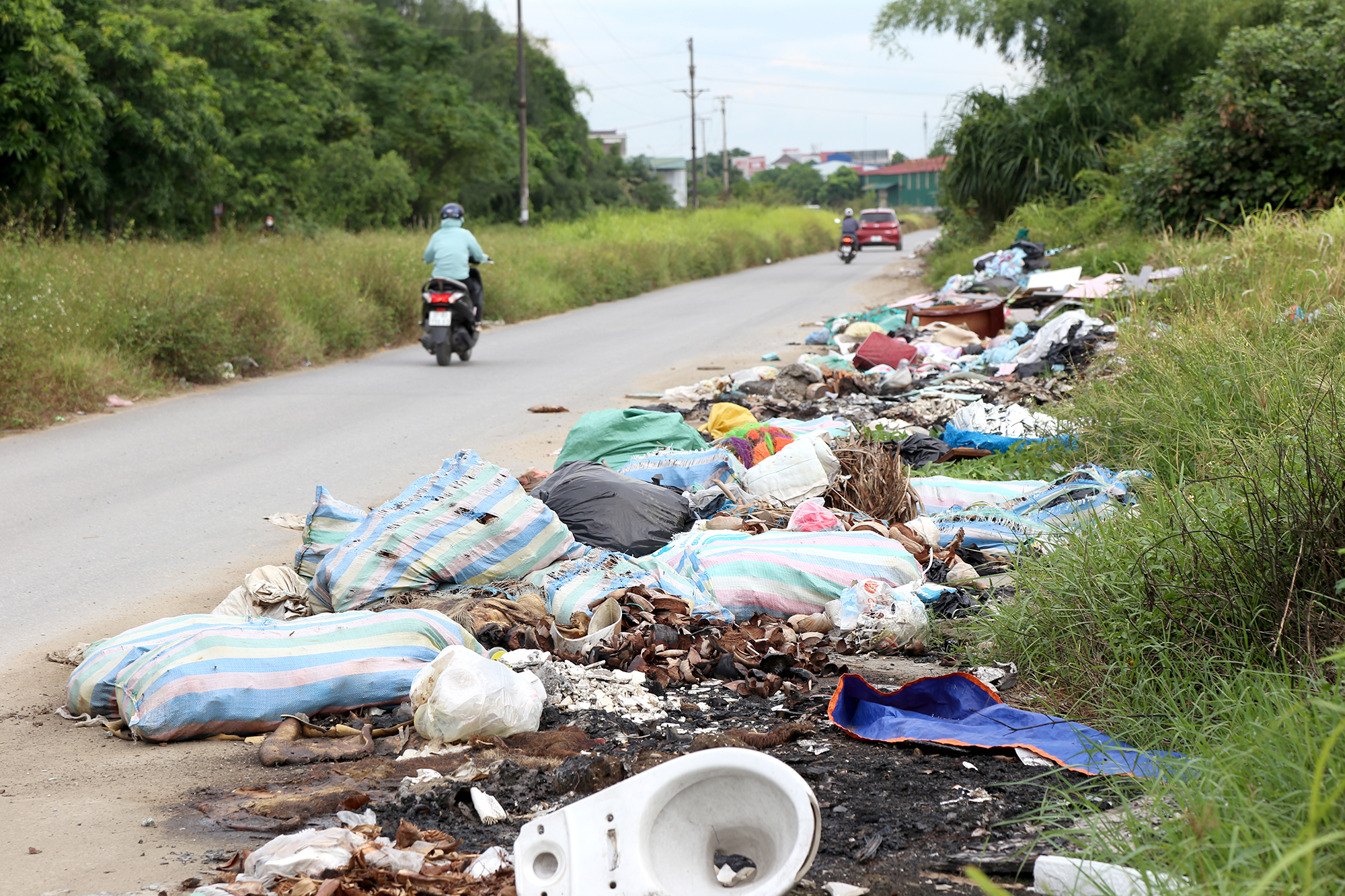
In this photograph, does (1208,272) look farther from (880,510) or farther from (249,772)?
(249,772)

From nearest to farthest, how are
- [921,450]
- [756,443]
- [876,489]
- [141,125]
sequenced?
[876,489] → [756,443] → [921,450] → [141,125]

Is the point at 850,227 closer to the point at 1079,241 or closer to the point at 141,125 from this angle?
the point at 1079,241

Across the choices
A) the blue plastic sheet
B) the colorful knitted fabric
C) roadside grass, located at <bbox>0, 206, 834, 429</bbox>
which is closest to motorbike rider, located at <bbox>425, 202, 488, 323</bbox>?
roadside grass, located at <bbox>0, 206, 834, 429</bbox>

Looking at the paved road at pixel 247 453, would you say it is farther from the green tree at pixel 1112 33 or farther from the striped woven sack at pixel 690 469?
the green tree at pixel 1112 33

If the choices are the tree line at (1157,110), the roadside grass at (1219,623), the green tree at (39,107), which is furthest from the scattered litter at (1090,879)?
the green tree at (39,107)

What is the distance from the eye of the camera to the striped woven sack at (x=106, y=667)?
11.8 feet

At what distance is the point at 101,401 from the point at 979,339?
8310 millimetres

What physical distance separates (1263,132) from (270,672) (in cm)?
1417

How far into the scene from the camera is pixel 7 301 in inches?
378

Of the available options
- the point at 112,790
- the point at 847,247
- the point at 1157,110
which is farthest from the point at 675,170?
the point at 112,790

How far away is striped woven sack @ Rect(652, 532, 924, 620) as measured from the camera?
445 centimetres

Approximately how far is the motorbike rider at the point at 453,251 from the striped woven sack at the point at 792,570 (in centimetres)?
869

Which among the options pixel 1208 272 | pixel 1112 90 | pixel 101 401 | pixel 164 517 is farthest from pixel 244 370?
pixel 1112 90

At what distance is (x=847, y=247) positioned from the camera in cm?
3384
